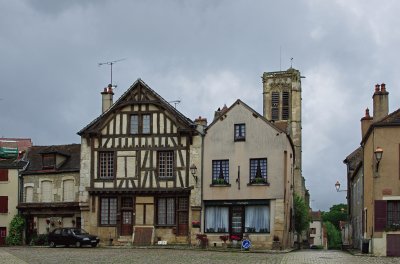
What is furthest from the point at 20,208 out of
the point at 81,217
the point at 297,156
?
the point at 297,156

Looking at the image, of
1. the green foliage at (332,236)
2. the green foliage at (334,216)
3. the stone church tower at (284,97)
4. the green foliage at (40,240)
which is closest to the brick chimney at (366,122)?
the green foliage at (40,240)

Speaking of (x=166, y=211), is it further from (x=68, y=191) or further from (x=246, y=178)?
(x=68, y=191)

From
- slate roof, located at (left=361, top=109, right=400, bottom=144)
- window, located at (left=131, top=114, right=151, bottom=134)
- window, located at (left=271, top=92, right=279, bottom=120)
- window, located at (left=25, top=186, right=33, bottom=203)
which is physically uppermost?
window, located at (left=271, top=92, right=279, bottom=120)

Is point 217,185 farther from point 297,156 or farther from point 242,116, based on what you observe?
point 297,156

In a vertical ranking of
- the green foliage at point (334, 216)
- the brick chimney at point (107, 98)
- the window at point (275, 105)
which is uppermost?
the window at point (275, 105)

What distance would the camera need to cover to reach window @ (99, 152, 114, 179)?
38.7m

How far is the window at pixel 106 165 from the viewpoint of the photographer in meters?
38.7

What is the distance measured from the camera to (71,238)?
3550cm

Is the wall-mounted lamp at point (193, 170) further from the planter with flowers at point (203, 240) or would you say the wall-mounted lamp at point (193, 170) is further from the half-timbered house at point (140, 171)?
the planter with flowers at point (203, 240)

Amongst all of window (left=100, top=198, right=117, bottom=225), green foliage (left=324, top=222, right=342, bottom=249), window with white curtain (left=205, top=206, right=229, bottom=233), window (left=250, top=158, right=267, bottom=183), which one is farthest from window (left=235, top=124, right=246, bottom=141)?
green foliage (left=324, top=222, right=342, bottom=249)

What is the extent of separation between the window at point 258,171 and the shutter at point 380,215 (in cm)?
833

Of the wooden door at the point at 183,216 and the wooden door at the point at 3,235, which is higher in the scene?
the wooden door at the point at 183,216

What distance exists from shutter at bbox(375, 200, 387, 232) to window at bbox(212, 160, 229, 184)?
392 inches

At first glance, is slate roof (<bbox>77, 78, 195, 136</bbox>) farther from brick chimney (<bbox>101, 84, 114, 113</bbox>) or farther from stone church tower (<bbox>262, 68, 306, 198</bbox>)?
stone church tower (<bbox>262, 68, 306, 198</bbox>)
